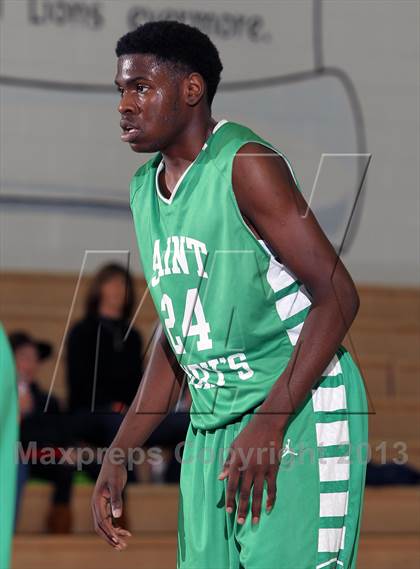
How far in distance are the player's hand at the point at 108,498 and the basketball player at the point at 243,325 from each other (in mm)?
166

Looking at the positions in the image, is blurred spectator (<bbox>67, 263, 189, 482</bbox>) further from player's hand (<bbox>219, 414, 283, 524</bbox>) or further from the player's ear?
player's hand (<bbox>219, 414, 283, 524</bbox>)

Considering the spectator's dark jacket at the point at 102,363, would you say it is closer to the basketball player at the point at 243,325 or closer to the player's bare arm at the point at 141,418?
the player's bare arm at the point at 141,418

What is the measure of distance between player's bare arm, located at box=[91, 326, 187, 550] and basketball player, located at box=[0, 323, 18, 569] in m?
1.17

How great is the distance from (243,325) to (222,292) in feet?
0.23

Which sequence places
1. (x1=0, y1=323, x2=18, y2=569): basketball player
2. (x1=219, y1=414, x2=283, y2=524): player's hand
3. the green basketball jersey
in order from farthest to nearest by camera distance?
the green basketball jersey
(x1=219, y1=414, x2=283, y2=524): player's hand
(x1=0, y1=323, x2=18, y2=569): basketball player

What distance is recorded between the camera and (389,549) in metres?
4.44

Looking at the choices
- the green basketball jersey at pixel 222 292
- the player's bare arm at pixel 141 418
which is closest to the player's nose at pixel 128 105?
the green basketball jersey at pixel 222 292

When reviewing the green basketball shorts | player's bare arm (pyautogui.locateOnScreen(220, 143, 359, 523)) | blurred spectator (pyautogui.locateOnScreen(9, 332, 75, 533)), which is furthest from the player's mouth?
blurred spectator (pyautogui.locateOnScreen(9, 332, 75, 533))

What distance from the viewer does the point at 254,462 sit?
6.59ft

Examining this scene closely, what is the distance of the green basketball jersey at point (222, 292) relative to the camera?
2.13m

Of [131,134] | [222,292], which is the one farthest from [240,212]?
[131,134]

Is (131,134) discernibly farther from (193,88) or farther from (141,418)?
(141,418)

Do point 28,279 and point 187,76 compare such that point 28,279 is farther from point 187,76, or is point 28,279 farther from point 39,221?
point 187,76

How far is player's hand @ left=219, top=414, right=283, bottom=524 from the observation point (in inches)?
79.1
